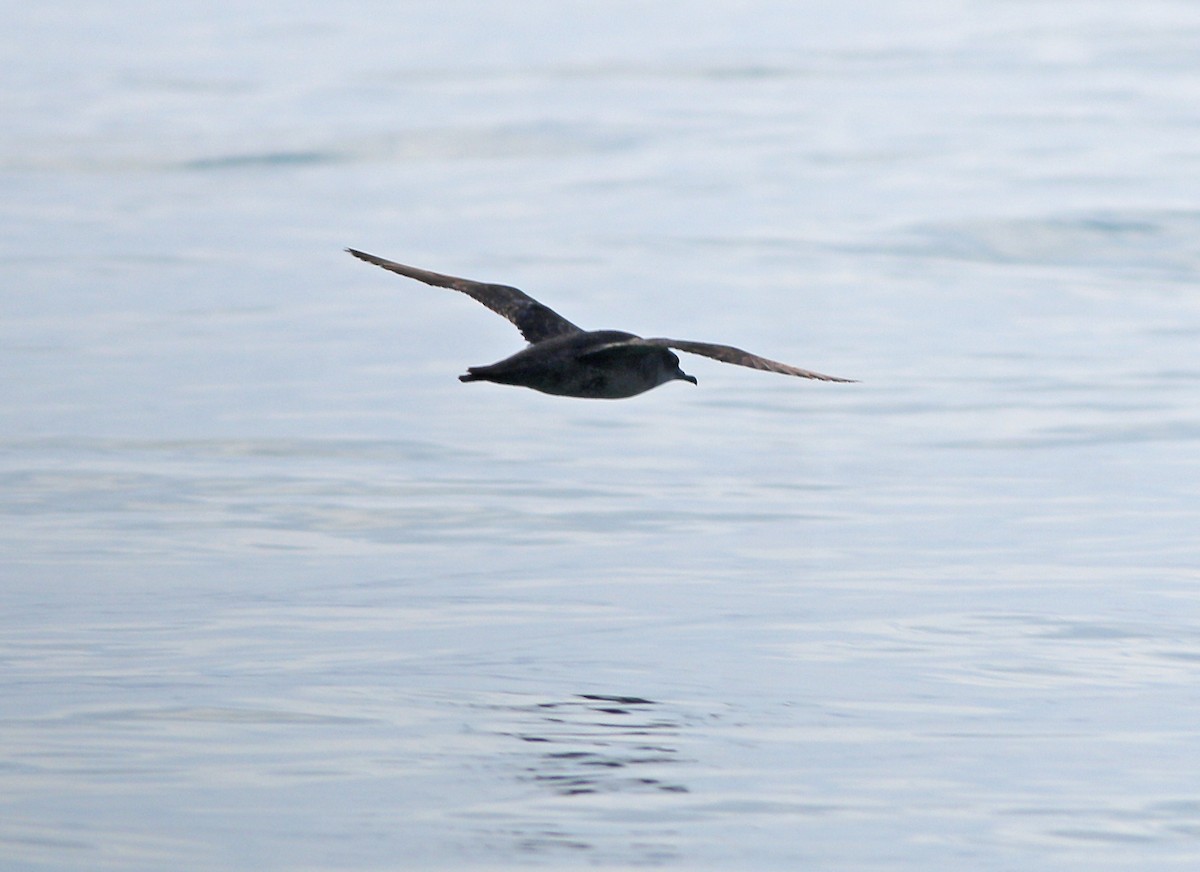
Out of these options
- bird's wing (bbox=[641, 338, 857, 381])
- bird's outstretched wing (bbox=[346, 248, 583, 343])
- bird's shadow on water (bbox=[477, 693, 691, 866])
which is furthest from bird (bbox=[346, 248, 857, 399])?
bird's shadow on water (bbox=[477, 693, 691, 866])

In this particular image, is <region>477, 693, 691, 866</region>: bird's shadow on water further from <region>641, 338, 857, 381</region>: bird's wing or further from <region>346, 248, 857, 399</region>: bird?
<region>641, 338, 857, 381</region>: bird's wing

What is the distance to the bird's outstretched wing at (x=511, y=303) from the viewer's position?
45.5 feet

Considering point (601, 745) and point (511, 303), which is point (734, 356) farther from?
point (511, 303)

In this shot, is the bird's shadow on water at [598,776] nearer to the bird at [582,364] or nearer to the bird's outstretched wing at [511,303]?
the bird at [582,364]

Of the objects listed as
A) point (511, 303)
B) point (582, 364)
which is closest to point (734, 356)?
point (582, 364)

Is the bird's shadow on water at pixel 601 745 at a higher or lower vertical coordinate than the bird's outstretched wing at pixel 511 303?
lower

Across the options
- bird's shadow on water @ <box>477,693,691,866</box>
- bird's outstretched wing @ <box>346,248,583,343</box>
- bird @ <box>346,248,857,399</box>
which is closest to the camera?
bird's shadow on water @ <box>477,693,691,866</box>

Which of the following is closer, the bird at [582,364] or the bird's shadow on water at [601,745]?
the bird's shadow on water at [601,745]

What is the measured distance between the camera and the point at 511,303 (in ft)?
47.2

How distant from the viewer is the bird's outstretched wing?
13.9 m

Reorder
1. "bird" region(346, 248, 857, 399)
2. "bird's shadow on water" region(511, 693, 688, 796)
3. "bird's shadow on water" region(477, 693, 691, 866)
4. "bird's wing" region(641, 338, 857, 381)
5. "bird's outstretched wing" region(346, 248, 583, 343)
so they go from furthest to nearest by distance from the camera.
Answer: "bird's outstretched wing" region(346, 248, 583, 343) < "bird" region(346, 248, 857, 399) < "bird's wing" region(641, 338, 857, 381) < "bird's shadow on water" region(511, 693, 688, 796) < "bird's shadow on water" region(477, 693, 691, 866)

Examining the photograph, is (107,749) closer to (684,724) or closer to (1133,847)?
(684,724)

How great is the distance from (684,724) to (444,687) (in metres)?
1.41

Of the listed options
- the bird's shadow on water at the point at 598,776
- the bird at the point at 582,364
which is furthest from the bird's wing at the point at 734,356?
the bird's shadow on water at the point at 598,776
